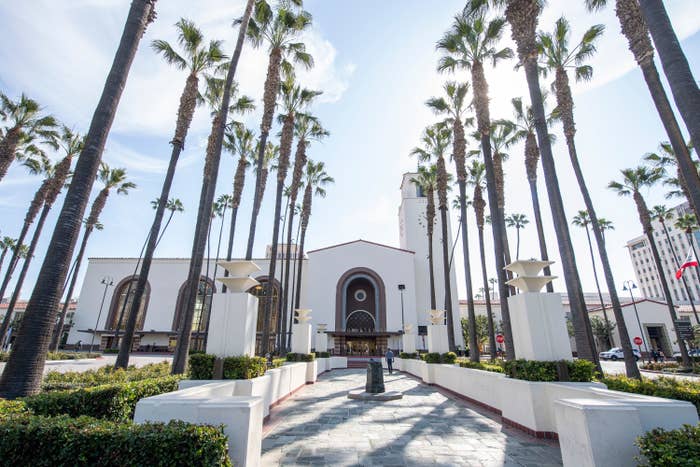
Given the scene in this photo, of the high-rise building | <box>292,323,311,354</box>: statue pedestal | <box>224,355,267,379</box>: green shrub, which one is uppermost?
the high-rise building

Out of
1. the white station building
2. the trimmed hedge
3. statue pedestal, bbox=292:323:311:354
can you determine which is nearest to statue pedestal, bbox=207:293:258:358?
the trimmed hedge

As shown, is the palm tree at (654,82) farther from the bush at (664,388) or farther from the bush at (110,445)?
the bush at (110,445)

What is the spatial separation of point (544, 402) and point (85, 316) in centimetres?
4661

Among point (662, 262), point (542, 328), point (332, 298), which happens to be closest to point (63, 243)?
point (542, 328)

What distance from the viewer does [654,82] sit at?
8023 mm

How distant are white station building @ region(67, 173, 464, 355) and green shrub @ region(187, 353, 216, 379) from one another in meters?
26.6

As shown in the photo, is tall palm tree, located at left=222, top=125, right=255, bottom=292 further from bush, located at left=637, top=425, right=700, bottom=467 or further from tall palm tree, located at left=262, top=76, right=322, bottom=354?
bush, located at left=637, top=425, right=700, bottom=467

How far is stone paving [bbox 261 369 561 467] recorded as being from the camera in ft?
16.5

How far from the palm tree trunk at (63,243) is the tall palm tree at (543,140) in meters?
10.3

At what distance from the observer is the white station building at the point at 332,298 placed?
1357 inches

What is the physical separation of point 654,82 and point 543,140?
2585mm

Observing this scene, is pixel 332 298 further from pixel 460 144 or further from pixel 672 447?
pixel 672 447

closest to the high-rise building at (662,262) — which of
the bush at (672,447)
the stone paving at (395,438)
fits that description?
the stone paving at (395,438)

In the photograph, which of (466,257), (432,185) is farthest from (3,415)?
(432,185)
